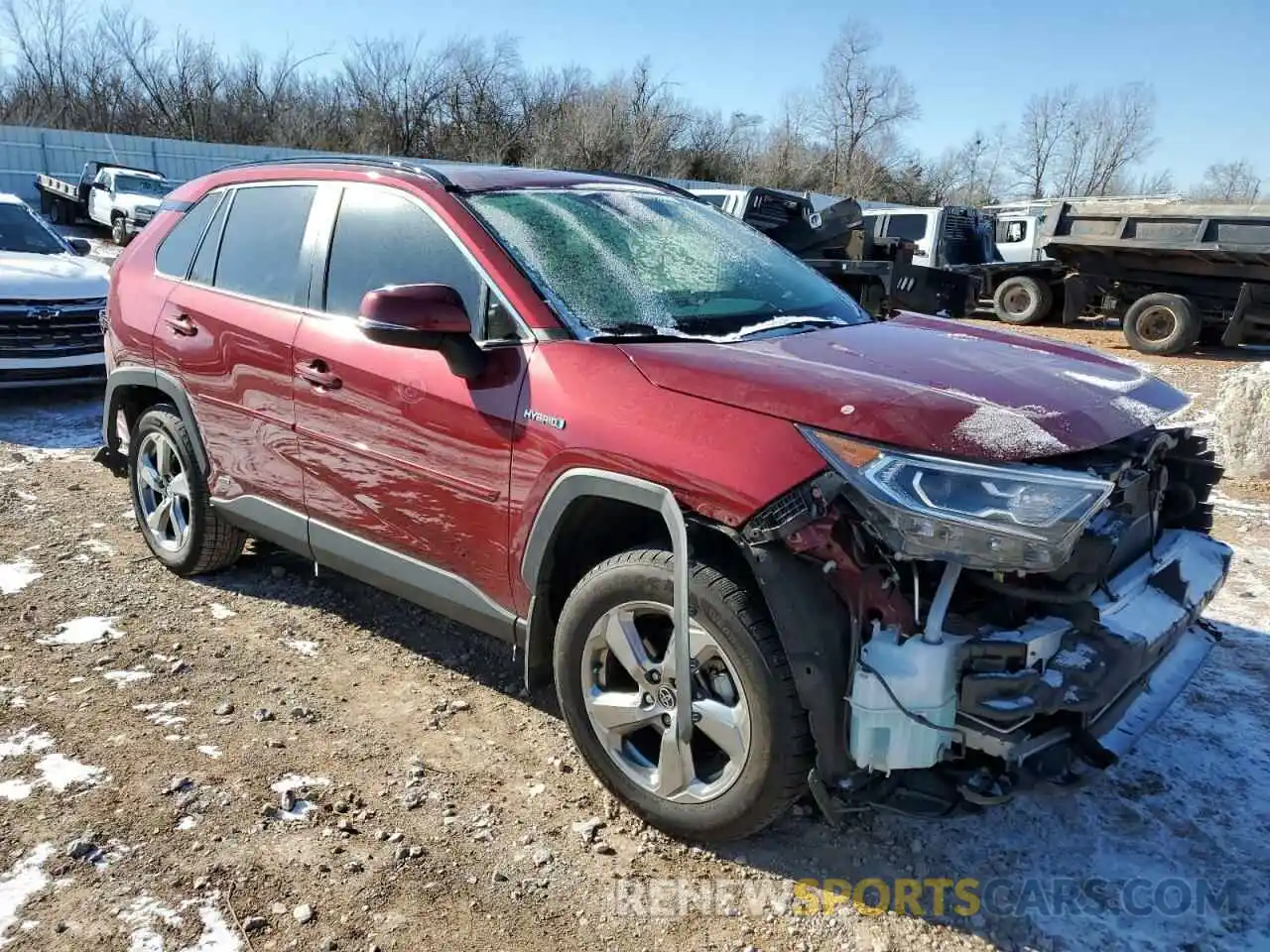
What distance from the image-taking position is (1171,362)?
488 inches

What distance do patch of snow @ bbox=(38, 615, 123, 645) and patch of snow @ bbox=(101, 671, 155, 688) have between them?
33 cm

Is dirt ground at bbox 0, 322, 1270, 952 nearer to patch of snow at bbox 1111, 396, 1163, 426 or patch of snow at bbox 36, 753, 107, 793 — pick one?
patch of snow at bbox 36, 753, 107, 793

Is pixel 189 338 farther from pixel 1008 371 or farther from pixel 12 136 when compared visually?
pixel 12 136

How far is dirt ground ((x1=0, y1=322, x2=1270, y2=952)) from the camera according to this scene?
2.41 meters

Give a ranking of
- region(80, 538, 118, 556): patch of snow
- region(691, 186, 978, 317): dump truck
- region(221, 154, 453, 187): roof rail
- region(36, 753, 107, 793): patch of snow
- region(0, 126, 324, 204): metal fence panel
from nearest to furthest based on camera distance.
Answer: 1. region(36, 753, 107, 793): patch of snow
2. region(221, 154, 453, 187): roof rail
3. region(80, 538, 118, 556): patch of snow
4. region(691, 186, 978, 317): dump truck
5. region(0, 126, 324, 204): metal fence panel

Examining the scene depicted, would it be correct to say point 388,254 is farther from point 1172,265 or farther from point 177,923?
point 1172,265

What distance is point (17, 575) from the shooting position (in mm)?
4441

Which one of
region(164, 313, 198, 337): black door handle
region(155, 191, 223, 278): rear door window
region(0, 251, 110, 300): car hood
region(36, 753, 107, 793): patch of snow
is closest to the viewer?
region(36, 753, 107, 793): patch of snow

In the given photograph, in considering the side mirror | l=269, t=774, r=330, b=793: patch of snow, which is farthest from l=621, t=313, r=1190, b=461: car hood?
l=269, t=774, r=330, b=793: patch of snow

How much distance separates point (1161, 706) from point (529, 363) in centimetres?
206

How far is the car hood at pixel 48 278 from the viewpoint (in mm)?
7496

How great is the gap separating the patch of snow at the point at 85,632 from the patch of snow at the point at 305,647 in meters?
0.70

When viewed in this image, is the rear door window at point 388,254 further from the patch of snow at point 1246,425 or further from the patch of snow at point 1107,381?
the patch of snow at point 1246,425

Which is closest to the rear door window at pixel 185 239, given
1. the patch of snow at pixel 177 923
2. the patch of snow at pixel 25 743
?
the patch of snow at pixel 25 743
